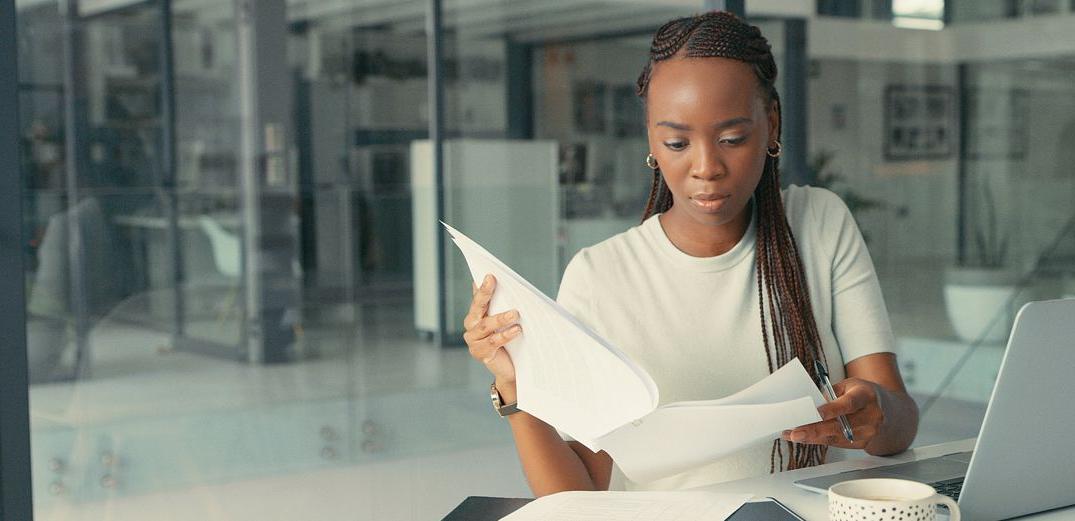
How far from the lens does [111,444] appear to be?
3.46m

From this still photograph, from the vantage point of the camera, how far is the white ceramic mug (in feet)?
3.59

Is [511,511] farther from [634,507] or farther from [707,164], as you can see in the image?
[707,164]

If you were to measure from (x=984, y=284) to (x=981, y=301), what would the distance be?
74 mm

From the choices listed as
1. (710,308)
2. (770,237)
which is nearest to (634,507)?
(710,308)

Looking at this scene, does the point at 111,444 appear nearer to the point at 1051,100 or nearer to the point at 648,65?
the point at 648,65

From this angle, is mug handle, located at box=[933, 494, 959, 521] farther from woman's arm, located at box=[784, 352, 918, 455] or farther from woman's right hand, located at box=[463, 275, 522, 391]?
woman's right hand, located at box=[463, 275, 522, 391]

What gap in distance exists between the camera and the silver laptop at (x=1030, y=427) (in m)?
1.17

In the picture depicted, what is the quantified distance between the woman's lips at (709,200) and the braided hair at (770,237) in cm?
15

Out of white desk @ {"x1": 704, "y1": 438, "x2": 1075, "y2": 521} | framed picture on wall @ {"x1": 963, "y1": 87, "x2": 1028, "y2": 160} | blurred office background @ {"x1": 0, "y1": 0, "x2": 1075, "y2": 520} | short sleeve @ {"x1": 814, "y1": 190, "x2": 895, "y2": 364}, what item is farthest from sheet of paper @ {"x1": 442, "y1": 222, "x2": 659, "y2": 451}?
framed picture on wall @ {"x1": 963, "y1": 87, "x2": 1028, "y2": 160}

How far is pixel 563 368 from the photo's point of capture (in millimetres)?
1303

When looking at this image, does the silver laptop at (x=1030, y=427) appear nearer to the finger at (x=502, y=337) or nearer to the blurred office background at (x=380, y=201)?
the finger at (x=502, y=337)

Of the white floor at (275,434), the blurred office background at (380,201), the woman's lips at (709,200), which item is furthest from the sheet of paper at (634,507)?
the white floor at (275,434)

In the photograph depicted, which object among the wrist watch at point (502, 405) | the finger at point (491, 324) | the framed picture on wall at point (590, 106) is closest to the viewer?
the finger at point (491, 324)

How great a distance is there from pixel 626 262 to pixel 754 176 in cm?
24
